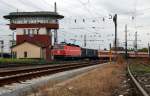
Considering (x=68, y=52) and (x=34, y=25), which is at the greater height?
(x=34, y=25)

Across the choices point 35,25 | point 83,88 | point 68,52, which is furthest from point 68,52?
point 83,88

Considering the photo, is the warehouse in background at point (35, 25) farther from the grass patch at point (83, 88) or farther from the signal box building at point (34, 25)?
the grass patch at point (83, 88)

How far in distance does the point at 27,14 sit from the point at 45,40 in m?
10.1

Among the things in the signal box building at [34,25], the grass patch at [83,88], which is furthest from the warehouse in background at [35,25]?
the grass patch at [83,88]

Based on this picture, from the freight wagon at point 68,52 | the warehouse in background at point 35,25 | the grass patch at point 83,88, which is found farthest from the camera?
the warehouse in background at point 35,25

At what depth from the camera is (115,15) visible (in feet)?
229

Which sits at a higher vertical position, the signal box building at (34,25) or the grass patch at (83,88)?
the signal box building at (34,25)

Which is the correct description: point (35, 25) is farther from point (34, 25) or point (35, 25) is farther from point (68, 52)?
point (68, 52)

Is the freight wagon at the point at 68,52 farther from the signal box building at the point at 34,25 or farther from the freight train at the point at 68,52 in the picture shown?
the signal box building at the point at 34,25

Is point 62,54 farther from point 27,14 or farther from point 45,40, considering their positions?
point 27,14

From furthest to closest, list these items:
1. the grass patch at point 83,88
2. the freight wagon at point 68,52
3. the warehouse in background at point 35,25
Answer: the warehouse in background at point 35,25 → the freight wagon at point 68,52 → the grass patch at point 83,88

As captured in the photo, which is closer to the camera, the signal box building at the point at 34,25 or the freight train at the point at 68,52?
the freight train at the point at 68,52

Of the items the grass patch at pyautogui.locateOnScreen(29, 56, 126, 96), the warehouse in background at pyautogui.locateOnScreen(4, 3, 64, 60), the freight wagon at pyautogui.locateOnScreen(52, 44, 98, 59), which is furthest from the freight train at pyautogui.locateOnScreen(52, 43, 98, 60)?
the grass patch at pyautogui.locateOnScreen(29, 56, 126, 96)

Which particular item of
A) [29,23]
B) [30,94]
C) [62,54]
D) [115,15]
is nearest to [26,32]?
[29,23]
